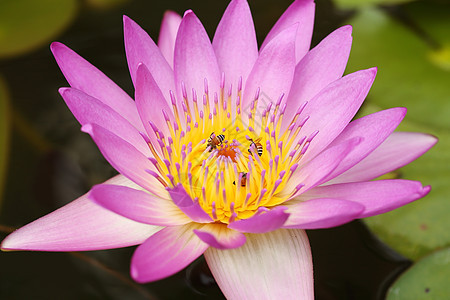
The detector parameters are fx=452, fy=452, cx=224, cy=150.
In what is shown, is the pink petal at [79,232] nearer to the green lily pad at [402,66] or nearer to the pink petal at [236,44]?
the pink petal at [236,44]

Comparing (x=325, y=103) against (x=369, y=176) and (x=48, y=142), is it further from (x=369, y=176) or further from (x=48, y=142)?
(x=48, y=142)

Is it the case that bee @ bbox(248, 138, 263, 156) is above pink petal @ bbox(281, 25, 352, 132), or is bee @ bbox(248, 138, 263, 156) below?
below

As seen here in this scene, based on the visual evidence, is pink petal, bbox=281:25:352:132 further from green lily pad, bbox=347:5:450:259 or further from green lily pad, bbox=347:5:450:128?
green lily pad, bbox=347:5:450:128

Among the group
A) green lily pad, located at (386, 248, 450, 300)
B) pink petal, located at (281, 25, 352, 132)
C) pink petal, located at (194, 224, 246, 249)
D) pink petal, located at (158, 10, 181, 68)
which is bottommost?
green lily pad, located at (386, 248, 450, 300)

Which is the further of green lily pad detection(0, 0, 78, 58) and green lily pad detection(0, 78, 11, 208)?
green lily pad detection(0, 0, 78, 58)

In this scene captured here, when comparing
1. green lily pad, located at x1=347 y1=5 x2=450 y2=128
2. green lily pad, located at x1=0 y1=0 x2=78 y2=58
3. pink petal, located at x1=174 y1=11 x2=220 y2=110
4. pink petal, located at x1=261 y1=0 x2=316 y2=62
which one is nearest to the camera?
pink petal, located at x1=174 y1=11 x2=220 y2=110

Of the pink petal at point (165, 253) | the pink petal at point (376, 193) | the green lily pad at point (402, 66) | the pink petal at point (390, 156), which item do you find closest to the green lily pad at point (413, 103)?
the green lily pad at point (402, 66)

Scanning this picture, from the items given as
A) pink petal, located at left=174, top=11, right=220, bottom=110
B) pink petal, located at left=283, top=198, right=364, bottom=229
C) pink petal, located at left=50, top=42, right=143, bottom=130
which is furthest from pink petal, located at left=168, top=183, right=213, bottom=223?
pink petal, located at left=174, top=11, right=220, bottom=110
